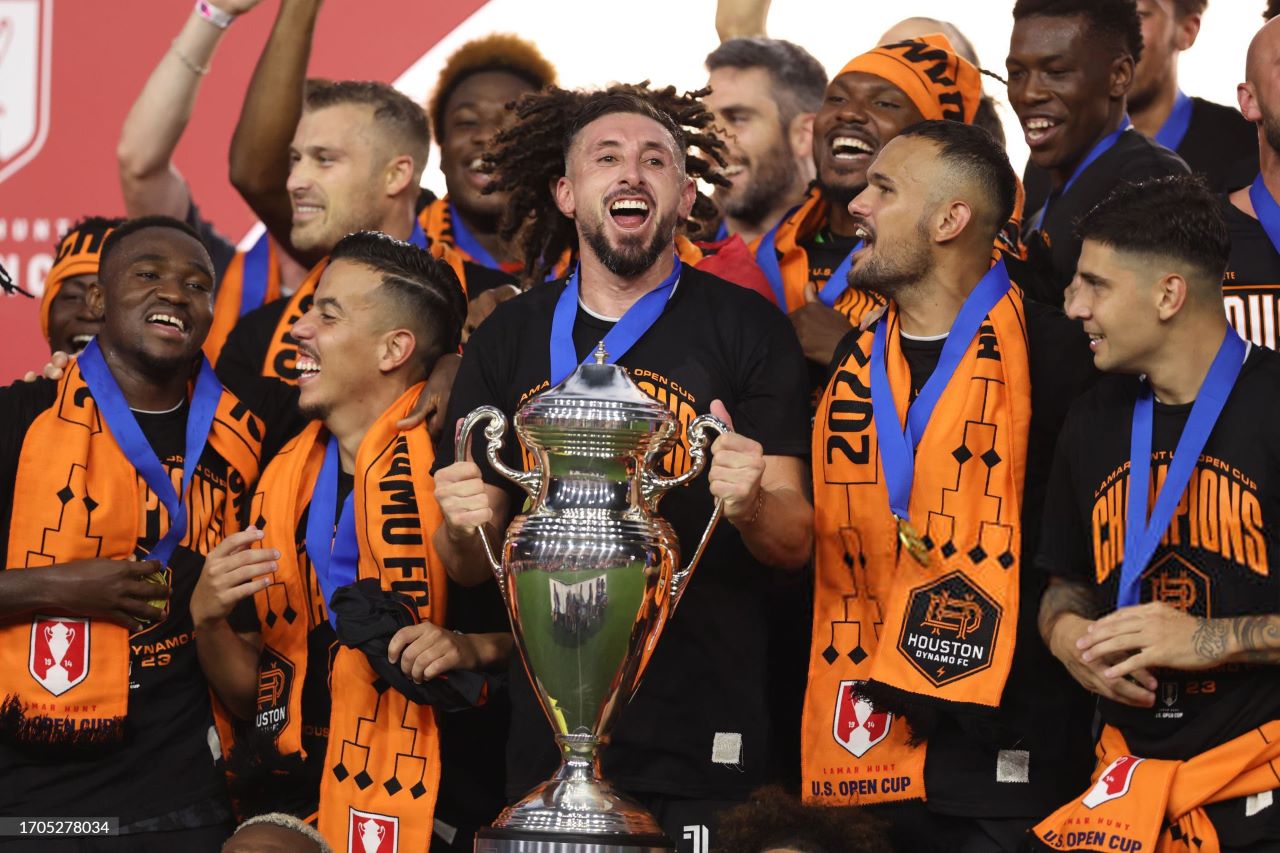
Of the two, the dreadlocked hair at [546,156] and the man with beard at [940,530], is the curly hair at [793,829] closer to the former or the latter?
the man with beard at [940,530]

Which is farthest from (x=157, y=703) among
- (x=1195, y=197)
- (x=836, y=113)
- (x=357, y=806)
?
(x=1195, y=197)

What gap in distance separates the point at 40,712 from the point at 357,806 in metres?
0.70

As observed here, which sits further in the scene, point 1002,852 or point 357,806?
point 357,806

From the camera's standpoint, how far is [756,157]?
5.36 meters

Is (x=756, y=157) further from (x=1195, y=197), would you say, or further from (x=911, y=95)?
(x=1195, y=197)

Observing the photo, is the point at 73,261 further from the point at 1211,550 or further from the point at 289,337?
the point at 1211,550

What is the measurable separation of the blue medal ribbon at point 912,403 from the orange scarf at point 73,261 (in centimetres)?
218

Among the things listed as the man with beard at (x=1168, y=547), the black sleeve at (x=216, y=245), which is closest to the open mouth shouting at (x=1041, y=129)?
the man with beard at (x=1168, y=547)

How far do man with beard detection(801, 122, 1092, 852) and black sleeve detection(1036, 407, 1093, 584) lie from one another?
0.27 ft

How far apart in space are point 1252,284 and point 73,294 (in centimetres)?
282

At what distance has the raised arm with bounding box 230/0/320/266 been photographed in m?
4.71

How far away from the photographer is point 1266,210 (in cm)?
374

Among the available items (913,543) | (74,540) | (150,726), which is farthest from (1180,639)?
(74,540)

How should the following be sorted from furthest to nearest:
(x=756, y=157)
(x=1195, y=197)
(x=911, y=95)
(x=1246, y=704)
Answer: (x=756, y=157), (x=911, y=95), (x=1195, y=197), (x=1246, y=704)
